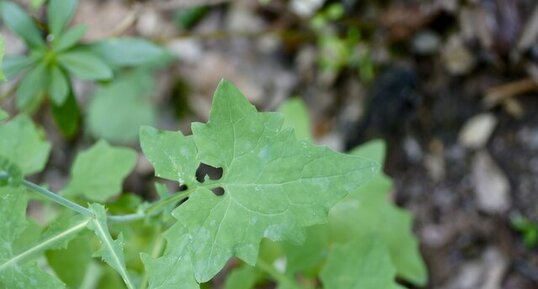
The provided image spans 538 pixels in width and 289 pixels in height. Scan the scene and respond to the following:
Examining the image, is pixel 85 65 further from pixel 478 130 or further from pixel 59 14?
pixel 478 130

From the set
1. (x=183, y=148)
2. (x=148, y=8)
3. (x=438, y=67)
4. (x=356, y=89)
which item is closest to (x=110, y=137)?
(x=148, y=8)

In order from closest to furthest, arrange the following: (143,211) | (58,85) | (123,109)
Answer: (143,211) → (58,85) → (123,109)

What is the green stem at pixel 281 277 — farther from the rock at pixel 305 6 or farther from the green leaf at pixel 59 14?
the rock at pixel 305 6

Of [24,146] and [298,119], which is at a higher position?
[24,146]

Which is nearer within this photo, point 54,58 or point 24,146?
point 24,146

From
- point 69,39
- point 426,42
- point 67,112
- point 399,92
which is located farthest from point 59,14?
point 426,42

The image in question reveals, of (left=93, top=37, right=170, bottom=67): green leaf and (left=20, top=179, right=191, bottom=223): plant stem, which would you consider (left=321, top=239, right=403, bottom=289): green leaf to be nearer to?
(left=20, top=179, right=191, bottom=223): plant stem

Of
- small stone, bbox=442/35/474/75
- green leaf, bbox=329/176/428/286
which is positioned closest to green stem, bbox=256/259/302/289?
green leaf, bbox=329/176/428/286

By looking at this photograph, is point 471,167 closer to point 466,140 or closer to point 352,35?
point 466,140
